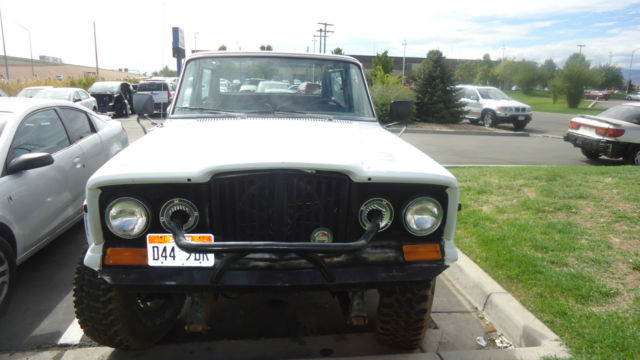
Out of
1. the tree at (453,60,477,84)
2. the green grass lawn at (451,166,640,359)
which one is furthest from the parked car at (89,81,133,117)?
the tree at (453,60,477,84)

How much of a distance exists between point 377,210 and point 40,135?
373 centimetres

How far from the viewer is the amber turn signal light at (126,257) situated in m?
2.33

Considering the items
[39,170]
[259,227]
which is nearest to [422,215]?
[259,227]

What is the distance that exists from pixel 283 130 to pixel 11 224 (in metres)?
2.38

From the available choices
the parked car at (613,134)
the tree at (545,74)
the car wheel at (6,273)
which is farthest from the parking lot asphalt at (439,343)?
the tree at (545,74)

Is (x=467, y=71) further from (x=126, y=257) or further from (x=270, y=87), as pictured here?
(x=126, y=257)

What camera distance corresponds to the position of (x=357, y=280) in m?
2.33

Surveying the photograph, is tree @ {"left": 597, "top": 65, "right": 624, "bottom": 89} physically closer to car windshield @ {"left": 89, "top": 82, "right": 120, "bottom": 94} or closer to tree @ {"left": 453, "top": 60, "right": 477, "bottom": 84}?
tree @ {"left": 453, "top": 60, "right": 477, "bottom": 84}

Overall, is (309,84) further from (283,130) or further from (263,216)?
(263,216)

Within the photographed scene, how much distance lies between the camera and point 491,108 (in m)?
18.9

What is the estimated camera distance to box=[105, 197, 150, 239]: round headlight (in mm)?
2332

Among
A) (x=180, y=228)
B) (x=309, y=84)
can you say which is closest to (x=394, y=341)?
(x=180, y=228)

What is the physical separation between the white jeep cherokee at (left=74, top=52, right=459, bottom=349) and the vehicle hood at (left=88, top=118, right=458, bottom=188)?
10 millimetres

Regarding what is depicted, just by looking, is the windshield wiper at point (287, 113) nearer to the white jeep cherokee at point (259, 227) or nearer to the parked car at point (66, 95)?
the white jeep cherokee at point (259, 227)
